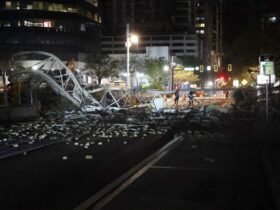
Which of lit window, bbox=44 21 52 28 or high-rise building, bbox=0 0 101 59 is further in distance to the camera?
lit window, bbox=44 21 52 28

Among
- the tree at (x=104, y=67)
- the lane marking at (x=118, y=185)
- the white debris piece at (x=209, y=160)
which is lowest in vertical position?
the white debris piece at (x=209, y=160)

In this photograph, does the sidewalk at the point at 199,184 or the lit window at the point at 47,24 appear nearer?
the sidewalk at the point at 199,184

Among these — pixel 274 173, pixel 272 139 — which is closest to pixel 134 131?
pixel 272 139

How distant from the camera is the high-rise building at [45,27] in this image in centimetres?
11306

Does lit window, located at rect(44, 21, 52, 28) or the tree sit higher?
lit window, located at rect(44, 21, 52, 28)

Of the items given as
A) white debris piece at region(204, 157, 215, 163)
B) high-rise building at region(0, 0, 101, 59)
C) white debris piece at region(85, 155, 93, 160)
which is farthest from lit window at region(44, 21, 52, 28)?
white debris piece at region(204, 157, 215, 163)

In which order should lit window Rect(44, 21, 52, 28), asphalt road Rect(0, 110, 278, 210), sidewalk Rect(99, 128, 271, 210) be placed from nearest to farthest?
sidewalk Rect(99, 128, 271, 210), asphalt road Rect(0, 110, 278, 210), lit window Rect(44, 21, 52, 28)

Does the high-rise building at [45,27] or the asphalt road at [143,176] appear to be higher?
the high-rise building at [45,27]

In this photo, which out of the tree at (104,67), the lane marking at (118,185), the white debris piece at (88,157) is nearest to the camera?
the lane marking at (118,185)

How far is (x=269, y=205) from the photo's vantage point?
1016 centimetres

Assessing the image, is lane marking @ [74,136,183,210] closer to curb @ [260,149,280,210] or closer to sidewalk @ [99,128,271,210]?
sidewalk @ [99,128,271,210]

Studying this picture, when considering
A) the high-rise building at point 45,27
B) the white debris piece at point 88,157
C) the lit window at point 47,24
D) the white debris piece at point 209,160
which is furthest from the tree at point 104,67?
the white debris piece at point 209,160

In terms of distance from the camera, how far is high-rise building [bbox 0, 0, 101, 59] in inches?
4451

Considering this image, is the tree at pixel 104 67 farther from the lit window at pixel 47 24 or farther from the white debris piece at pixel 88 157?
the white debris piece at pixel 88 157
